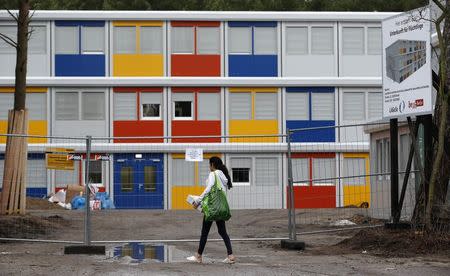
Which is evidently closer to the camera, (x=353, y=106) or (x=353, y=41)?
(x=353, y=106)

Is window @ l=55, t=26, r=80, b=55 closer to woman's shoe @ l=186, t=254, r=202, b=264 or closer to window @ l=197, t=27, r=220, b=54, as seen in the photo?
window @ l=197, t=27, r=220, b=54

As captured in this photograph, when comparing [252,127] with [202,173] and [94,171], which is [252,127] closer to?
[202,173]

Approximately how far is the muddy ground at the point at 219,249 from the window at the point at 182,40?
20.3 metres

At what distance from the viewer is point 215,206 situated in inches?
552

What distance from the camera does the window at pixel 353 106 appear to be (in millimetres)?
41375

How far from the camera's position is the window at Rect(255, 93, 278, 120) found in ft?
135

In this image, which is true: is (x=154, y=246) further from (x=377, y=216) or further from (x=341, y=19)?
(x=341, y=19)

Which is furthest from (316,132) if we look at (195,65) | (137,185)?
(137,185)

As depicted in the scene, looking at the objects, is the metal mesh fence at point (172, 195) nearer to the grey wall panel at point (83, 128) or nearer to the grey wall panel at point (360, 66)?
the grey wall panel at point (83, 128)

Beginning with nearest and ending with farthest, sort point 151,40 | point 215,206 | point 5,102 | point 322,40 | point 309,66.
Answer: point 215,206 < point 5,102 < point 151,40 < point 309,66 < point 322,40

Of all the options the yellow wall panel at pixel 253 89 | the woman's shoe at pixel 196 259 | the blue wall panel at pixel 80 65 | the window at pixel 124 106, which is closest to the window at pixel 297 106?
the yellow wall panel at pixel 253 89

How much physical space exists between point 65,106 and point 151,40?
17.4 feet

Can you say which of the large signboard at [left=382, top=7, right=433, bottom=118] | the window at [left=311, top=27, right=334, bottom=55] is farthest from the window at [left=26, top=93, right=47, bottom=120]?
the large signboard at [left=382, top=7, right=433, bottom=118]

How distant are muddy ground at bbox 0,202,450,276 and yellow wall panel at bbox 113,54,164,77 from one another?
1957 cm
